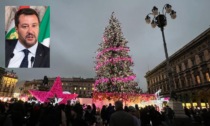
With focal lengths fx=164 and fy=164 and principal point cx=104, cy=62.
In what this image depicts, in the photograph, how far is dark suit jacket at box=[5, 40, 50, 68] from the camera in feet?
26.8

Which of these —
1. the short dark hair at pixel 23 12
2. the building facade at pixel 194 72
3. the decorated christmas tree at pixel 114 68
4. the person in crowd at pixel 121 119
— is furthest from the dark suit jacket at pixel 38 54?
the building facade at pixel 194 72

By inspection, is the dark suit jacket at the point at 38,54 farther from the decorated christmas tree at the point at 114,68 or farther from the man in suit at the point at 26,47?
the decorated christmas tree at the point at 114,68

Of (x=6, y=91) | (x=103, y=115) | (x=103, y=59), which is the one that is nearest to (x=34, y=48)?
(x=103, y=115)

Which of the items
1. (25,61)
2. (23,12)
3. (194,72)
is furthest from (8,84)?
(25,61)

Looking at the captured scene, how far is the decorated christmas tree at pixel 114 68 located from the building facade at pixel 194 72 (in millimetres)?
8849

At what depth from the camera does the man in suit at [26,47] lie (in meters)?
8.18

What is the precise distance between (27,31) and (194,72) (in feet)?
122

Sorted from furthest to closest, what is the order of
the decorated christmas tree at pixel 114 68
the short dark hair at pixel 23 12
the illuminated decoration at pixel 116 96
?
the decorated christmas tree at pixel 114 68 < the illuminated decoration at pixel 116 96 < the short dark hair at pixel 23 12

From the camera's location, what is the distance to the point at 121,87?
21188 millimetres

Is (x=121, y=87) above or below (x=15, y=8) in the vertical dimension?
below

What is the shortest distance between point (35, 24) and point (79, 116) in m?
6.25

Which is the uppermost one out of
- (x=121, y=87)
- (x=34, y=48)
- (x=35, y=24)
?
(x=35, y=24)

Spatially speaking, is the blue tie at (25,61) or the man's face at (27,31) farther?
the man's face at (27,31)

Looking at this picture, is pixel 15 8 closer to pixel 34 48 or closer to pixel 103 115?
pixel 34 48
